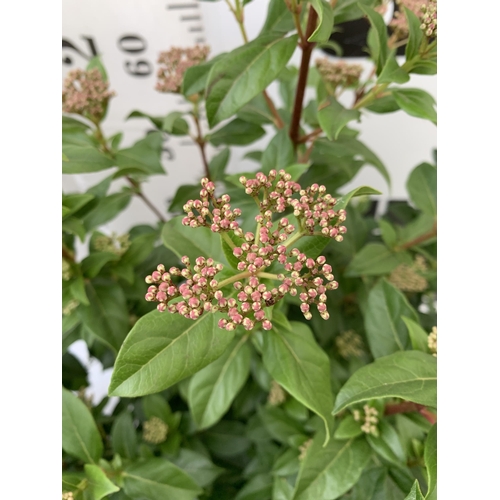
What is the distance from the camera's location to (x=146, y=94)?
149 cm

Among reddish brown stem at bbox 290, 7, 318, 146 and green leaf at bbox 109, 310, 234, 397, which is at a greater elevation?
reddish brown stem at bbox 290, 7, 318, 146

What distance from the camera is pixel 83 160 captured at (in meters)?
0.79

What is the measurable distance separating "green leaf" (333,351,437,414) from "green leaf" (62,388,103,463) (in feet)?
1.45

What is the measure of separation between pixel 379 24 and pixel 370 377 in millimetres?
506

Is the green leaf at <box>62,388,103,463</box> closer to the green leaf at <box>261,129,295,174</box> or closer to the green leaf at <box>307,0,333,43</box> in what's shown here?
the green leaf at <box>261,129,295,174</box>

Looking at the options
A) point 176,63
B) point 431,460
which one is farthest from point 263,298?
point 176,63

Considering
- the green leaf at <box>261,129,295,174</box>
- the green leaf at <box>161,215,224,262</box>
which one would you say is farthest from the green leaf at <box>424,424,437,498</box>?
the green leaf at <box>261,129,295,174</box>

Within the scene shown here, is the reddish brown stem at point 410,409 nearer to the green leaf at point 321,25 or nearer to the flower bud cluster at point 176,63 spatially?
the green leaf at point 321,25

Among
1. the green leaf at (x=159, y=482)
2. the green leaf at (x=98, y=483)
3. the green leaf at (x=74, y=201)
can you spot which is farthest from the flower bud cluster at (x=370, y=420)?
the green leaf at (x=74, y=201)

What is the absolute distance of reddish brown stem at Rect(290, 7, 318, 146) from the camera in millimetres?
640
